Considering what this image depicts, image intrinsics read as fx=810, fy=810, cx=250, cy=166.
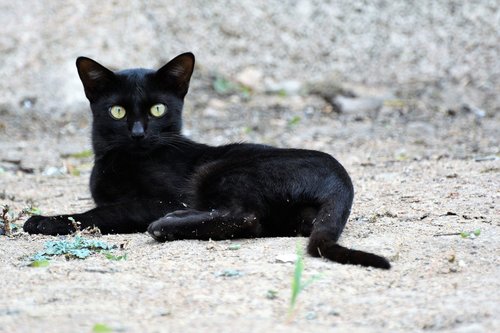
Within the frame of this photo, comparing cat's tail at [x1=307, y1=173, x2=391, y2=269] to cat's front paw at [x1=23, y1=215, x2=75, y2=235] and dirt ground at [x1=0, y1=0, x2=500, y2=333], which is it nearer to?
dirt ground at [x1=0, y1=0, x2=500, y2=333]

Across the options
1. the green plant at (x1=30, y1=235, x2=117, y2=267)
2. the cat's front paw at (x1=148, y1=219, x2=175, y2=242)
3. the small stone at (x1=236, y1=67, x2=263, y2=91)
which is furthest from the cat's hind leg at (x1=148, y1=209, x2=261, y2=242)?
the small stone at (x1=236, y1=67, x2=263, y2=91)

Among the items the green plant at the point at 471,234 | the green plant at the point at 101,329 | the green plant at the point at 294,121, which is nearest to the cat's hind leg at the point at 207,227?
the green plant at the point at 471,234

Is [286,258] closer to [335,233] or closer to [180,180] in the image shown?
[335,233]

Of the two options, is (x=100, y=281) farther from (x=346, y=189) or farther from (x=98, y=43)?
(x=98, y=43)

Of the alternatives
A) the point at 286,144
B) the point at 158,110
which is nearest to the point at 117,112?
the point at 158,110

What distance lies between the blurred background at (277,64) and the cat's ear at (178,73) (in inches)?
104

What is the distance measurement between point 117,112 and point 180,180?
0.51 meters

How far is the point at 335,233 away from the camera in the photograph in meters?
3.51

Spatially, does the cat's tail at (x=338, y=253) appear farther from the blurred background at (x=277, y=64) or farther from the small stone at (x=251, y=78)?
the small stone at (x=251, y=78)

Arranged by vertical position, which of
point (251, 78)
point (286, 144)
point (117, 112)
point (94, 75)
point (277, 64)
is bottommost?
point (286, 144)

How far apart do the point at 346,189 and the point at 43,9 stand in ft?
18.5

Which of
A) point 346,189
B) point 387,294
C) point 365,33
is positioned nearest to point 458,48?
point 365,33

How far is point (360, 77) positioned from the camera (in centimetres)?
854

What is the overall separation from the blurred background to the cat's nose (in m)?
2.96
